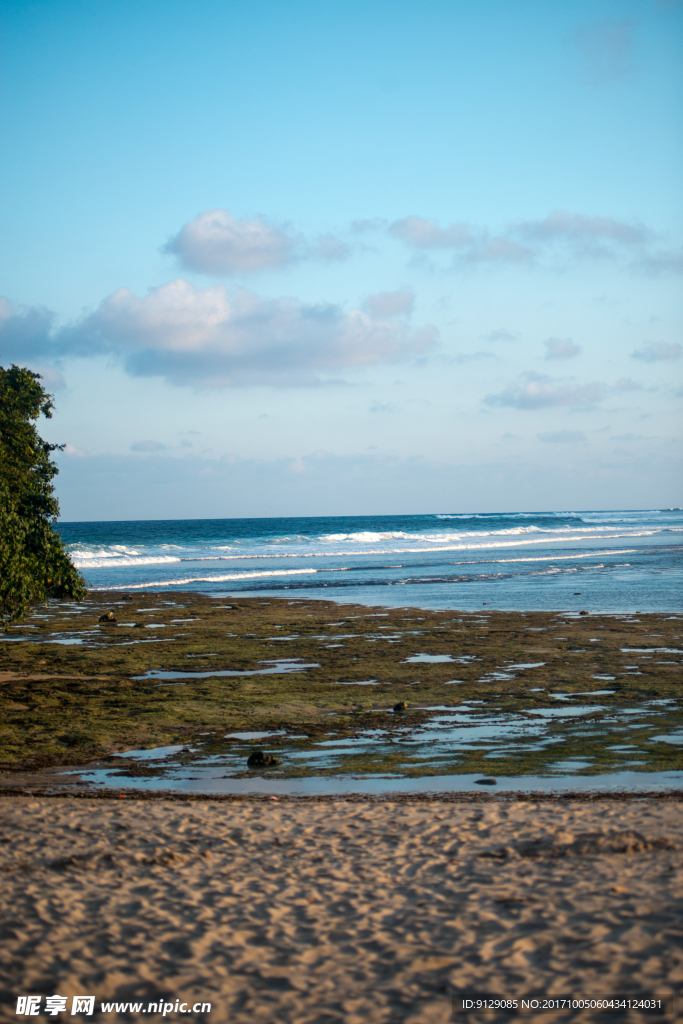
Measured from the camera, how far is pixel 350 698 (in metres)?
14.2

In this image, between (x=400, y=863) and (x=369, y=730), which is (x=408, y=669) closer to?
(x=369, y=730)

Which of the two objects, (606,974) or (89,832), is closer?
(606,974)

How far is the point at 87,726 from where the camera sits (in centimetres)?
1264

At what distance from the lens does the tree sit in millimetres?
18078

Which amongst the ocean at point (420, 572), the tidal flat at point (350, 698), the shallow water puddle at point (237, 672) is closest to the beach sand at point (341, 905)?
the tidal flat at point (350, 698)

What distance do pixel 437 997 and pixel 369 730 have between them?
713 cm

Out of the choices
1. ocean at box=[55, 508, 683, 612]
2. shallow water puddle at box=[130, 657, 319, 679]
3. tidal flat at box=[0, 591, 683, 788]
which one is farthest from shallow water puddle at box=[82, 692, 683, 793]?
ocean at box=[55, 508, 683, 612]

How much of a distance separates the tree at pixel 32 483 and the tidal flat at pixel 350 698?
1.93 metres

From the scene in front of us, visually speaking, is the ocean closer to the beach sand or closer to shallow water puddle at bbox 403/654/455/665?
shallow water puddle at bbox 403/654/455/665

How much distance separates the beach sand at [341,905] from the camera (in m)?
5.03

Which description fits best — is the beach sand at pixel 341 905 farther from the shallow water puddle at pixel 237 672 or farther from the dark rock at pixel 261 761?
the shallow water puddle at pixel 237 672

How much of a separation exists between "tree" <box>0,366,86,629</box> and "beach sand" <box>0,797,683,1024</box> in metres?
10.4

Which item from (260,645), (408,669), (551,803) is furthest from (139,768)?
(260,645)

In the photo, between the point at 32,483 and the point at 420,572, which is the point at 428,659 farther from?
the point at 420,572
